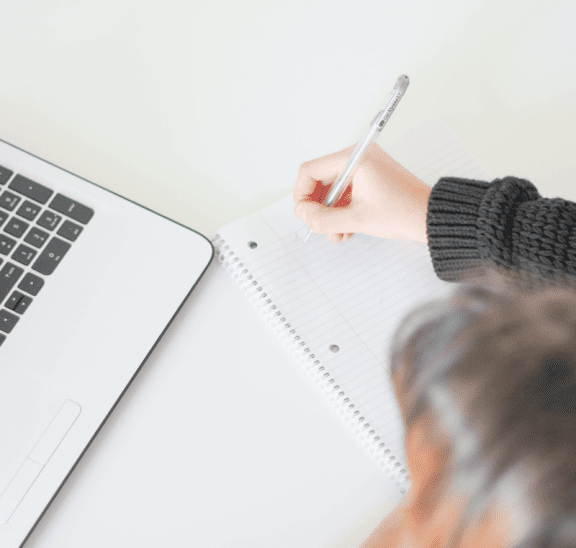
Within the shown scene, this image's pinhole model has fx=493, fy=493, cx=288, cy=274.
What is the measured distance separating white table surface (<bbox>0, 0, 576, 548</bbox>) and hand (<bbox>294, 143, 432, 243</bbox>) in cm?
7

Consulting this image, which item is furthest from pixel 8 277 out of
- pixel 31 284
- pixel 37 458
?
pixel 37 458

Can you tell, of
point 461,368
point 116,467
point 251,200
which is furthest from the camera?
point 251,200

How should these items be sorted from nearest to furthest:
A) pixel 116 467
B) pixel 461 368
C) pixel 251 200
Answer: pixel 461 368, pixel 116 467, pixel 251 200

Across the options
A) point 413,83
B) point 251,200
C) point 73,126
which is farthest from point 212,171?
point 413,83

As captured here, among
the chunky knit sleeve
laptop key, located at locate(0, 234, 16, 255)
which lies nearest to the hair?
the chunky knit sleeve

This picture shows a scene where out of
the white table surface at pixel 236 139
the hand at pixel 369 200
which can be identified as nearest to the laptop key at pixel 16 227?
the white table surface at pixel 236 139

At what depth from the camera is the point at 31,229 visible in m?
0.47

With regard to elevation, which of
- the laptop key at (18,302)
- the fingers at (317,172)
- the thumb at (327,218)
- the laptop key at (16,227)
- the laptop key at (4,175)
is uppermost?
the fingers at (317,172)

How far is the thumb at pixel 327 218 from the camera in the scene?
0.50 m

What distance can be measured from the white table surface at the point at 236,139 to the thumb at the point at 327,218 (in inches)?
3.3

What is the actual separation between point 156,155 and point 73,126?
103 mm

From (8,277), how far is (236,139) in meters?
0.29

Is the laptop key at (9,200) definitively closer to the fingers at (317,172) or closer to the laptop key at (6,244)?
the laptop key at (6,244)

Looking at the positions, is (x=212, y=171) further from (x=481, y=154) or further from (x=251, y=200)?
(x=481, y=154)
